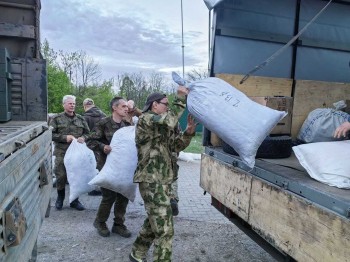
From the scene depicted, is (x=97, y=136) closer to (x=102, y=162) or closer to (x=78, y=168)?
(x=102, y=162)

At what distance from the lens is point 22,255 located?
1.64m

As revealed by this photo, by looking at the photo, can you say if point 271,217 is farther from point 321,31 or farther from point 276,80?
point 321,31

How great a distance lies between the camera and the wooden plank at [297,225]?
1.51m

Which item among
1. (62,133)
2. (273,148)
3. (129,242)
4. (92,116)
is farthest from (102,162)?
(273,148)

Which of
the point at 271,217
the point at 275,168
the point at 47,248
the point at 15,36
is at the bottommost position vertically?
the point at 47,248

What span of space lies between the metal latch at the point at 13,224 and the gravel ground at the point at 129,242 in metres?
2.04

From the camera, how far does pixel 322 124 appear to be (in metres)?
3.06

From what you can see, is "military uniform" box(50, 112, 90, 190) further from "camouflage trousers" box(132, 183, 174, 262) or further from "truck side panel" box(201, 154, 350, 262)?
"truck side panel" box(201, 154, 350, 262)

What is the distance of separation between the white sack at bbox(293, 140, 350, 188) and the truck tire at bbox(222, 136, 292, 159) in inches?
22.7

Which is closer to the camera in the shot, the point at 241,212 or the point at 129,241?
the point at 241,212

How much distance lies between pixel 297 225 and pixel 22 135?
63.9 inches

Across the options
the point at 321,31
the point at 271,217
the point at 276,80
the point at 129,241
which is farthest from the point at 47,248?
the point at 321,31

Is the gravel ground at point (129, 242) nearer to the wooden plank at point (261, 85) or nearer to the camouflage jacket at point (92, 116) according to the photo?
the wooden plank at point (261, 85)

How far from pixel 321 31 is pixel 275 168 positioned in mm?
2331
